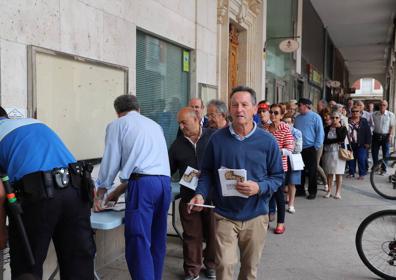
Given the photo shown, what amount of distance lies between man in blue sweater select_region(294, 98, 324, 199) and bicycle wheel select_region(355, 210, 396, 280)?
135 inches

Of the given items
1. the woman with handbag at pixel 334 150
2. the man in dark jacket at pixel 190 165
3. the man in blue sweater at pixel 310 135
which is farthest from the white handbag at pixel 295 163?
the man in dark jacket at pixel 190 165

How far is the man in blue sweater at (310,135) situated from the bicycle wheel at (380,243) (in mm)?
3422

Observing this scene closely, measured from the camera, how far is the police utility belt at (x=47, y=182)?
2477mm

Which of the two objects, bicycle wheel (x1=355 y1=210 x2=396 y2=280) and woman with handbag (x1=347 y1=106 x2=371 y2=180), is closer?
bicycle wheel (x1=355 y1=210 x2=396 y2=280)

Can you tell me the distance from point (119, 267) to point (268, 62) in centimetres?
929

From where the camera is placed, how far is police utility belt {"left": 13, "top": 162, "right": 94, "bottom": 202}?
8.13 ft

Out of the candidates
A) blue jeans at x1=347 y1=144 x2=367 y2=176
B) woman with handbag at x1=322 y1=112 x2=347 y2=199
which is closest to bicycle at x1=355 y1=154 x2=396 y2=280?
woman with handbag at x1=322 y1=112 x2=347 y2=199

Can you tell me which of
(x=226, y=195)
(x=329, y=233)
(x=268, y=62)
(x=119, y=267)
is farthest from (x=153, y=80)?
(x=268, y=62)

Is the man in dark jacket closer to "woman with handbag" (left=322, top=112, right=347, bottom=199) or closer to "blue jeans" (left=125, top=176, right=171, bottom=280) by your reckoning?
"blue jeans" (left=125, top=176, right=171, bottom=280)

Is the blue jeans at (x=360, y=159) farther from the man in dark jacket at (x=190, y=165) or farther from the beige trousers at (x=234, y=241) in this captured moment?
the beige trousers at (x=234, y=241)

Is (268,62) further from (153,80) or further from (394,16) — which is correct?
(394,16)

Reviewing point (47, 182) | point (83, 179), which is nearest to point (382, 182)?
point (83, 179)

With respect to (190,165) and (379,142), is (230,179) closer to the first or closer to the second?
(190,165)

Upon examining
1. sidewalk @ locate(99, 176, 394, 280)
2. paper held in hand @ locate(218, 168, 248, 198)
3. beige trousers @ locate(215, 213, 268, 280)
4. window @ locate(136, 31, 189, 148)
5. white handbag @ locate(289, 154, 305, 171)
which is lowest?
sidewalk @ locate(99, 176, 394, 280)
